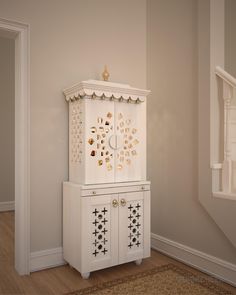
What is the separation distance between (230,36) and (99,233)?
7.53 ft

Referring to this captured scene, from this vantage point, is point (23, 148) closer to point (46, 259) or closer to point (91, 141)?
point (91, 141)

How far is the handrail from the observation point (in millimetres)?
2373

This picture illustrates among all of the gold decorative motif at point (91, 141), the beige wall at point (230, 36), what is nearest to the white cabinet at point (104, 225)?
the gold decorative motif at point (91, 141)

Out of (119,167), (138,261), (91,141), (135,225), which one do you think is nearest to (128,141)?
(119,167)

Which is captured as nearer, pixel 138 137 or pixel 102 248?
pixel 102 248

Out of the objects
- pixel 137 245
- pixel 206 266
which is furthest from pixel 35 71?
pixel 206 266

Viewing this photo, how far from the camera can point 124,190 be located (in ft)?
8.85

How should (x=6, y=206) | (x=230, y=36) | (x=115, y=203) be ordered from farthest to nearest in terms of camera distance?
(x=6, y=206) → (x=230, y=36) → (x=115, y=203)

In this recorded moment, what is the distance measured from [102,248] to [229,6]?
2680 millimetres

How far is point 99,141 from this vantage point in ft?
8.69

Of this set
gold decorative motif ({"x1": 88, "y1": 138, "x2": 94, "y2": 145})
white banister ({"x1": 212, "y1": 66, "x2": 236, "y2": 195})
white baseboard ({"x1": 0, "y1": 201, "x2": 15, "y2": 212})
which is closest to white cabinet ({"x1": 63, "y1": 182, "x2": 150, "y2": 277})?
gold decorative motif ({"x1": 88, "y1": 138, "x2": 94, "y2": 145})

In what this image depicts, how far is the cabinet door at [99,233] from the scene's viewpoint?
2479mm

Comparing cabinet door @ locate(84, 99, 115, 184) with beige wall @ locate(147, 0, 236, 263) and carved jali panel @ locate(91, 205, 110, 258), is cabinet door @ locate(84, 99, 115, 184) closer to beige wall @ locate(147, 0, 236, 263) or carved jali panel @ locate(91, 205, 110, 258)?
carved jali panel @ locate(91, 205, 110, 258)

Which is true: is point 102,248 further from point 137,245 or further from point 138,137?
point 138,137
